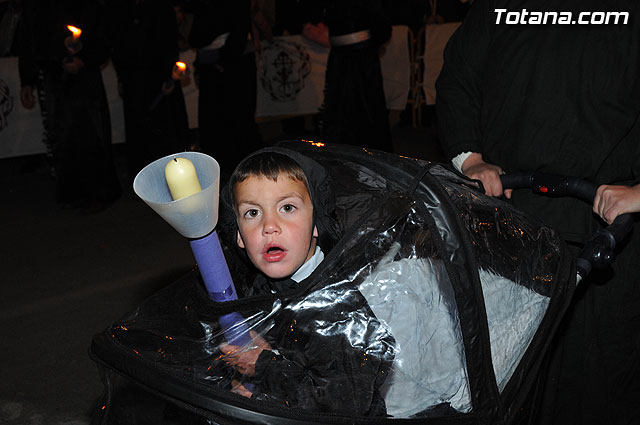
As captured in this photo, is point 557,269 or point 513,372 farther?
point 557,269

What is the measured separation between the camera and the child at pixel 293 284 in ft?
3.69

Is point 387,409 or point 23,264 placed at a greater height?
point 387,409

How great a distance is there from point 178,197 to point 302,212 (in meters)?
0.51

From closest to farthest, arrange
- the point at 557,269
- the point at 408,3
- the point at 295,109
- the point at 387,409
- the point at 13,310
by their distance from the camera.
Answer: the point at 387,409 → the point at 557,269 → the point at 13,310 → the point at 295,109 → the point at 408,3

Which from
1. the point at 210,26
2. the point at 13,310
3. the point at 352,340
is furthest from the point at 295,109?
the point at 352,340

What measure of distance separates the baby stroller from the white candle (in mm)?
232

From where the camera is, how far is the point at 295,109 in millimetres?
7562

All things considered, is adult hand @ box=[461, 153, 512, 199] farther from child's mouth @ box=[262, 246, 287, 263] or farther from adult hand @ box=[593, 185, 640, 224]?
child's mouth @ box=[262, 246, 287, 263]

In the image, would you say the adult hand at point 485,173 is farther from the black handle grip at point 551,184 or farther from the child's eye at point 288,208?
the child's eye at point 288,208

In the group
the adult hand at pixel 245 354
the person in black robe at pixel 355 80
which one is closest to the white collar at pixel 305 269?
the adult hand at pixel 245 354

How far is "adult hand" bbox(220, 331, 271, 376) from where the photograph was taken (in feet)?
3.68

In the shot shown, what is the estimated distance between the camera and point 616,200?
1.65 m

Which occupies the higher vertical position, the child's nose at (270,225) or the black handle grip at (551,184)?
the black handle grip at (551,184)

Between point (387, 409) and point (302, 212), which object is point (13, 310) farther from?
point (387, 409)
